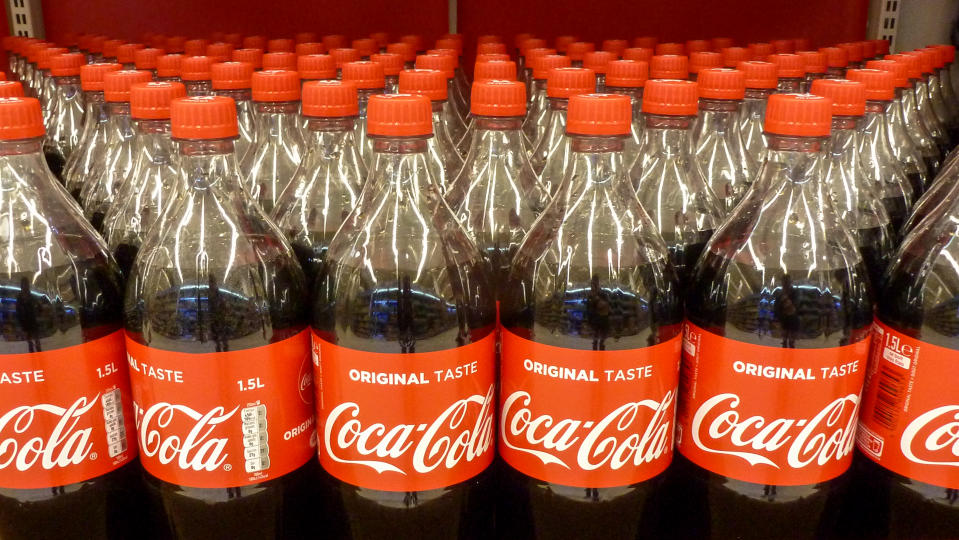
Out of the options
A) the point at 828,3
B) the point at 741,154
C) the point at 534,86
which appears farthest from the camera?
the point at 828,3

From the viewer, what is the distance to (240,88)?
126 cm

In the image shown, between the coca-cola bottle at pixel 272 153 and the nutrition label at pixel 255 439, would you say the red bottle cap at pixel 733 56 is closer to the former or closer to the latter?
the coca-cola bottle at pixel 272 153

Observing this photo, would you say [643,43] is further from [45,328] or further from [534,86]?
[45,328]

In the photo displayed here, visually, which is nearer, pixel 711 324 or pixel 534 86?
pixel 711 324

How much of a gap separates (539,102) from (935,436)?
0.94m

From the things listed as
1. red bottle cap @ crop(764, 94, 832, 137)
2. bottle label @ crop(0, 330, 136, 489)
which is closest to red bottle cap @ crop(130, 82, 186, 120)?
bottle label @ crop(0, 330, 136, 489)

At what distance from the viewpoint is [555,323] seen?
36.2 inches

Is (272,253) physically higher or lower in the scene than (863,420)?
higher

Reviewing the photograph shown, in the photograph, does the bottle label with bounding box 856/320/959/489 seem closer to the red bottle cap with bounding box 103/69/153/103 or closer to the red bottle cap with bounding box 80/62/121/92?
the red bottle cap with bounding box 103/69/153/103

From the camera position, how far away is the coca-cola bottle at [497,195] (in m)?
1.15

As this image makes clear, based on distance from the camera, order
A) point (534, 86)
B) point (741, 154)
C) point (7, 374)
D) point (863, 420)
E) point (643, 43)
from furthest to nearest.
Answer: point (643, 43) < point (534, 86) < point (741, 154) < point (863, 420) < point (7, 374)

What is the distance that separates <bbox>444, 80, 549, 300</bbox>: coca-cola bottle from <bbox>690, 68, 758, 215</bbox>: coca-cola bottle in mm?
267

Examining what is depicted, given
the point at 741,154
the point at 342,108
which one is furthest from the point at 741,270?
the point at 342,108

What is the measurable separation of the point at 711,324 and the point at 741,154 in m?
0.45
